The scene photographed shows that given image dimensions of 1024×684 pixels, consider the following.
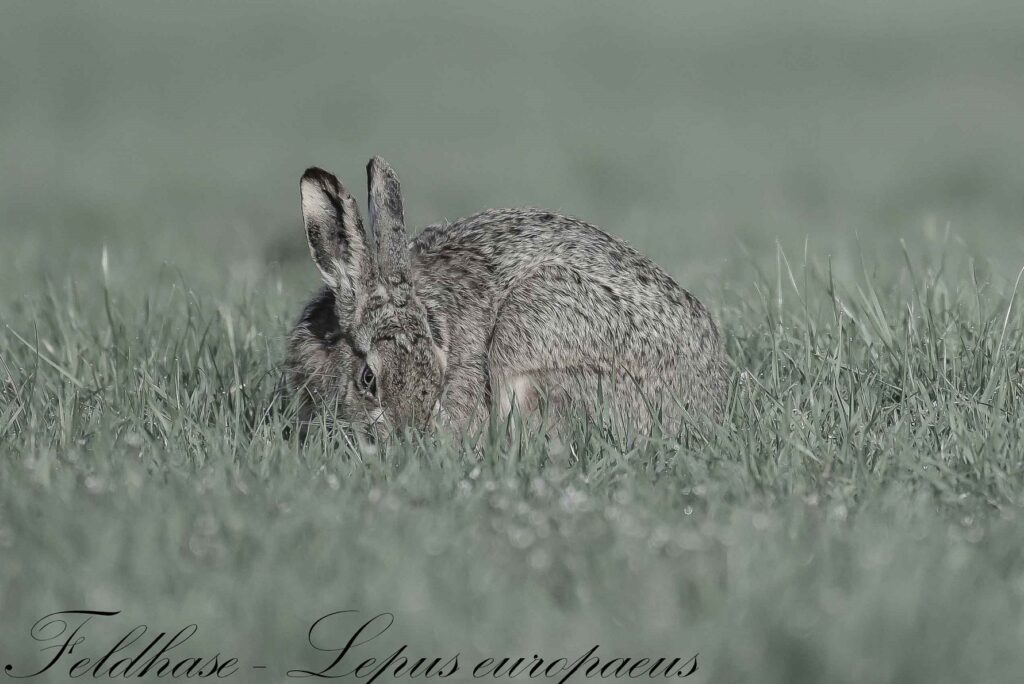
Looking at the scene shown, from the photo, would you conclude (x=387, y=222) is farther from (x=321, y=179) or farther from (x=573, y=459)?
(x=573, y=459)

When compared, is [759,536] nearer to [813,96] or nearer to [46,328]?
[46,328]

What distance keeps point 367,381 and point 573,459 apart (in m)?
0.94

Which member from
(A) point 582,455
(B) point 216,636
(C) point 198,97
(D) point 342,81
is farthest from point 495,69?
(B) point 216,636

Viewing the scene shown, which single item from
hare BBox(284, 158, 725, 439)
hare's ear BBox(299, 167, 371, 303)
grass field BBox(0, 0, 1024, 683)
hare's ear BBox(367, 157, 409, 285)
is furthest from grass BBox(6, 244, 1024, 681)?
hare's ear BBox(367, 157, 409, 285)

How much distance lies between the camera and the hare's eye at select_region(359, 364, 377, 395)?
215 inches

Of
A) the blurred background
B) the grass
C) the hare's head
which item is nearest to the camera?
the grass

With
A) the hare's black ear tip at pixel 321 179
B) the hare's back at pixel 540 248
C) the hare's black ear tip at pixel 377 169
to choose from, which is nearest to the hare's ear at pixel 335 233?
the hare's black ear tip at pixel 321 179

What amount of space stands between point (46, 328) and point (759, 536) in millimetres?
4181

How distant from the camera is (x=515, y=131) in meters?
17.3

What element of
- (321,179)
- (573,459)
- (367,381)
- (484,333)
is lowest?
(573,459)

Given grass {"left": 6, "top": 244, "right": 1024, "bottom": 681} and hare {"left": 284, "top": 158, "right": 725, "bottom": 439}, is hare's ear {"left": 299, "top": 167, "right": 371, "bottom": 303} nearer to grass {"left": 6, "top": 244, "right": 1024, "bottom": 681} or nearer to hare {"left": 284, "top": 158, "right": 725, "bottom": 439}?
hare {"left": 284, "top": 158, "right": 725, "bottom": 439}

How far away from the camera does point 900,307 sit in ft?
22.4

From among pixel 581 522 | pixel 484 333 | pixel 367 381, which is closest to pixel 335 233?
pixel 367 381

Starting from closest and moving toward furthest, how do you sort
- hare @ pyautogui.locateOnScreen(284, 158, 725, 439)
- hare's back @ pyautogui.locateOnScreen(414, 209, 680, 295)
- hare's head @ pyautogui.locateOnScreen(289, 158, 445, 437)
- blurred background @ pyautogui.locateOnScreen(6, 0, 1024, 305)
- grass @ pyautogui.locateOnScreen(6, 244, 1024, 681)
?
grass @ pyautogui.locateOnScreen(6, 244, 1024, 681)
hare's head @ pyautogui.locateOnScreen(289, 158, 445, 437)
hare @ pyautogui.locateOnScreen(284, 158, 725, 439)
hare's back @ pyautogui.locateOnScreen(414, 209, 680, 295)
blurred background @ pyautogui.locateOnScreen(6, 0, 1024, 305)
